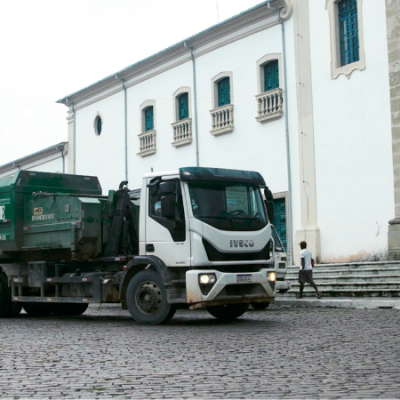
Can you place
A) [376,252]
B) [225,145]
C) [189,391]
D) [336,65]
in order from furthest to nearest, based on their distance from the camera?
[225,145] < [336,65] < [376,252] < [189,391]

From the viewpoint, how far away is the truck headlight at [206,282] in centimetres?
1165

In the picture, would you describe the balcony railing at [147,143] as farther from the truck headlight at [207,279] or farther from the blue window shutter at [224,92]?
the truck headlight at [207,279]

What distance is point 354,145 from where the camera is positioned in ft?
68.5

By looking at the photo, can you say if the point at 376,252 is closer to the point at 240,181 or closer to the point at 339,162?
the point at 339,162

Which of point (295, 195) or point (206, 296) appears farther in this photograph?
point (295, 195)

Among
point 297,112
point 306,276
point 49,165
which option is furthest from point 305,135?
point 49,165

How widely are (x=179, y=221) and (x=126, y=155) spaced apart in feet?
63.9

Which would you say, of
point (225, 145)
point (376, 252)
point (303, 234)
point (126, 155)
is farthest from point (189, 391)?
point (126, 155)

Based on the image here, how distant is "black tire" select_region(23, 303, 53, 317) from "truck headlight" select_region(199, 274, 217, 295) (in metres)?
5.47

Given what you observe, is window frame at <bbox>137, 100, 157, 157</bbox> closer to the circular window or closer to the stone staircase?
the circular window

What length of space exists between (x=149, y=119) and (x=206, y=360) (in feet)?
75.5

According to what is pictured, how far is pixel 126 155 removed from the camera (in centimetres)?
3106

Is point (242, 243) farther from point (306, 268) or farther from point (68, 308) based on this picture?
point (306, 268)

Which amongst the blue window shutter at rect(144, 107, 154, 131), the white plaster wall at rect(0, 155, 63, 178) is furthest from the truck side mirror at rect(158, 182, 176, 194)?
the white plaster wall at rect(0, 155, 63, 178)
